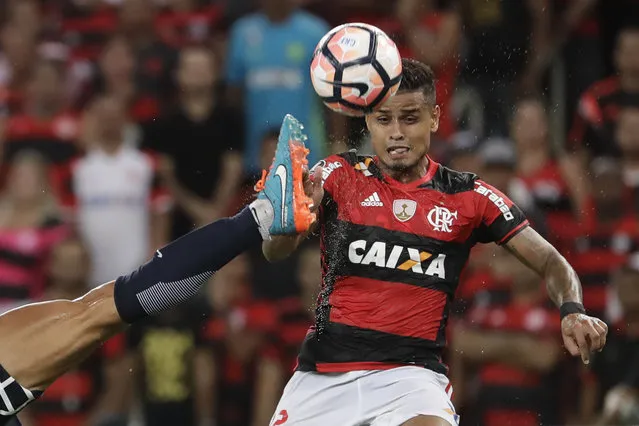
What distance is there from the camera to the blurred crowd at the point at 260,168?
8906 millimetres

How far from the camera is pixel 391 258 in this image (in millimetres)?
5680

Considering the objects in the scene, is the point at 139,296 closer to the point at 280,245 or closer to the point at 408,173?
the point at 280,245

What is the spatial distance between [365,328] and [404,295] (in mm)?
246

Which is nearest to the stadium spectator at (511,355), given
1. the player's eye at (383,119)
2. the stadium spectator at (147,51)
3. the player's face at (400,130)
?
the player's face at (400,130)

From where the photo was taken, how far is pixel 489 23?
35.1ft

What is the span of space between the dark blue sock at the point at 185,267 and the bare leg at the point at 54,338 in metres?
0.11

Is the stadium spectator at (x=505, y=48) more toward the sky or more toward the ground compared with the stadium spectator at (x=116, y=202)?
more toward the sky

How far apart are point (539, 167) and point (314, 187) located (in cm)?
457

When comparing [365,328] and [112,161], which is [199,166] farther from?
[365,328]

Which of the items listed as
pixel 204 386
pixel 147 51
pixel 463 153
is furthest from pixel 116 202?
pixel 463 153

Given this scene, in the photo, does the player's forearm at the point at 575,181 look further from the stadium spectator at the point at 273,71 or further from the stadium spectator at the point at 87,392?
the stadium spectator at the point at 87,392

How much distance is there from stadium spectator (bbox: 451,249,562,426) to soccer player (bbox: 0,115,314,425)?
3500mm

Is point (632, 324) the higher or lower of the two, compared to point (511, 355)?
higher

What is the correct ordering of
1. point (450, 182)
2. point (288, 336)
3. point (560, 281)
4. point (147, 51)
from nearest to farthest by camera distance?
point (560, 281) < point (450, 182) < point (288, 336) < point (147, 51)
